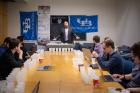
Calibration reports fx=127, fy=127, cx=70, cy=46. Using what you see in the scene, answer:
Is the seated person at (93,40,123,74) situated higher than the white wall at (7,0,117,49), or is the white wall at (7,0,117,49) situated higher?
the white wall at (7,0,117,49)

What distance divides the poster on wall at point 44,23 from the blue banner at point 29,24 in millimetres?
295

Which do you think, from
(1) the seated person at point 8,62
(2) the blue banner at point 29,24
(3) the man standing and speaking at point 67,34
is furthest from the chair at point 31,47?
(1) the seated person at point 8,62

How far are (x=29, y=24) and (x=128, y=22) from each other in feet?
18.1

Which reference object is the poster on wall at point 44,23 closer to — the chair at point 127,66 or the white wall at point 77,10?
the white wall at point 77,10

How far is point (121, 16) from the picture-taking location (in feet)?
23.7

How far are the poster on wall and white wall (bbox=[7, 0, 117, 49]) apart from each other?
0.30m

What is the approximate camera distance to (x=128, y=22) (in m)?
6.50

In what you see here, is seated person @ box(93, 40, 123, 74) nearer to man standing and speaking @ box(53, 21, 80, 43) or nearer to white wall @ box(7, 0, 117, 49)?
man standing and speaking @ box(53, 21, 80, 43)

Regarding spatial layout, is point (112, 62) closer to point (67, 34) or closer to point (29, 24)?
point (67, 34)

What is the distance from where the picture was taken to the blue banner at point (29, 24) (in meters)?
7.56

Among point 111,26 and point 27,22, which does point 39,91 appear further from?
point 111,26

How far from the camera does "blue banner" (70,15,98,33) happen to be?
25.3 ft

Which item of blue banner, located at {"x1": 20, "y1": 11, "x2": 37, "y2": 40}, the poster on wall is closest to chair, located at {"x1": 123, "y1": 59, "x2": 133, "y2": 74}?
Result: the poster on wall

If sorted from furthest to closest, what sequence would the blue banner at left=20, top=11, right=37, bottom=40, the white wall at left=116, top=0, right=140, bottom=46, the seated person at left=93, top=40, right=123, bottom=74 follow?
the blue banner at left=20, top=11, right=37, bottom=40
the white wall at left=116, top=0, right=140, bottom=46
the seated person at left=93, top=40, right=123, bottom=74
